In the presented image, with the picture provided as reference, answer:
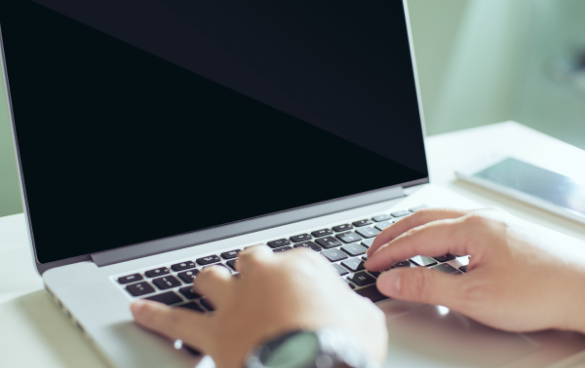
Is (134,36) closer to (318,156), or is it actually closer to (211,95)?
(211,95)

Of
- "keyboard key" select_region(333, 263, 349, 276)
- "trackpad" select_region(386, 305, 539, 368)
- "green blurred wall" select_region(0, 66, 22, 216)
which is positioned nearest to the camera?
"trackpad" select_region(386, 305, 539, 368)

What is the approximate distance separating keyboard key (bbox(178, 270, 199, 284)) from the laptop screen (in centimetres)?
7

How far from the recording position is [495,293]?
467 mm

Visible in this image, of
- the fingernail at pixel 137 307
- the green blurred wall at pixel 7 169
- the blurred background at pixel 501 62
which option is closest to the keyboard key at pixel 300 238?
the fingernail at pixel 137 307

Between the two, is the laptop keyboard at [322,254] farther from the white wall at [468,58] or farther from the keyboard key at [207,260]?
the white wall at [468,58]

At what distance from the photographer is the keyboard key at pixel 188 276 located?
1.73 ft

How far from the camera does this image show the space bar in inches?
20.4

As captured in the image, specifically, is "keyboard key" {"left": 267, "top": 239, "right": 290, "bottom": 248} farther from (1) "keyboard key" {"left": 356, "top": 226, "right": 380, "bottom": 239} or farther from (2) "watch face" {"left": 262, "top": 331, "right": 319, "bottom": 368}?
(2) "watch face" {"left": 262, "top": 331, "right": 319, "bottom": 368}

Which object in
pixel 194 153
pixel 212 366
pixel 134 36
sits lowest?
pixel 212 366

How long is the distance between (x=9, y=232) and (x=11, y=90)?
0.26 metres

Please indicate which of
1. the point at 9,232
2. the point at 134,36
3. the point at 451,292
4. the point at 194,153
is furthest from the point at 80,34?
the point at 451,292

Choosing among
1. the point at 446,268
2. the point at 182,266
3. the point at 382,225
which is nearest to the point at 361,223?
the point at 382,225

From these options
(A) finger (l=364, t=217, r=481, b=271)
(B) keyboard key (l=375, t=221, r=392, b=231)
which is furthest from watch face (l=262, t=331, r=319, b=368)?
(B) keyboard key (l=375, t=221, r=392, b=231)

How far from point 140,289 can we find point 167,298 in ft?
0.12
